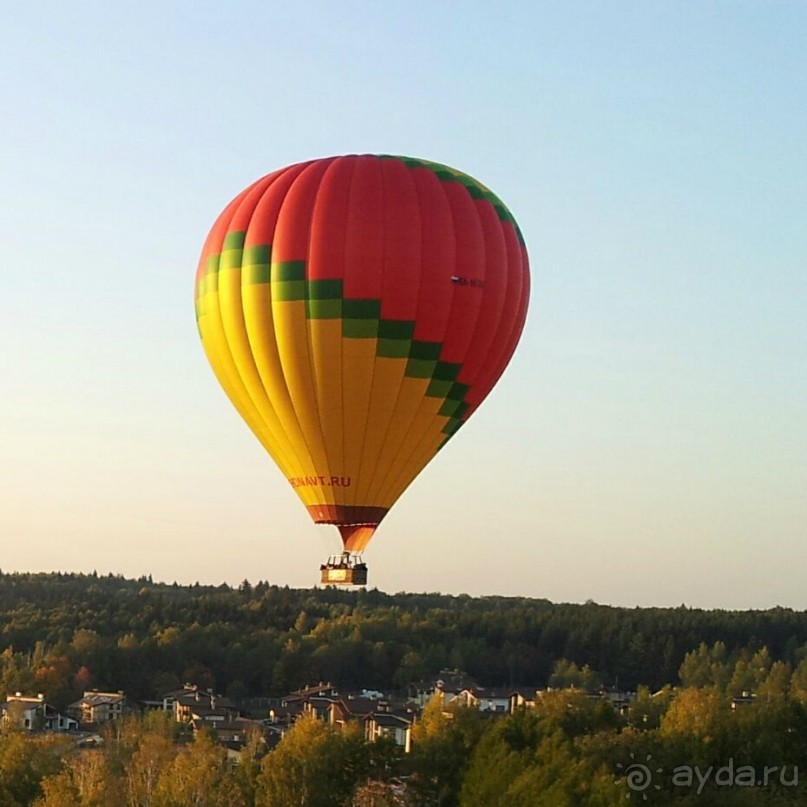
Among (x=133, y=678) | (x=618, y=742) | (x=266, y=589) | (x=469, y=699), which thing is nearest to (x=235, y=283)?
(x=618, y=742)

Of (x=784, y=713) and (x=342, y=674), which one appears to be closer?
(x=784, y=713)

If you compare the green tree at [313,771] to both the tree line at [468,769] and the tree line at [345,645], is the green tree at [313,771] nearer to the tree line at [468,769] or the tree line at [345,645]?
the tree line at [468,769]

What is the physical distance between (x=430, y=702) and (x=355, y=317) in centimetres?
3202

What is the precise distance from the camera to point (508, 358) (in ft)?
109

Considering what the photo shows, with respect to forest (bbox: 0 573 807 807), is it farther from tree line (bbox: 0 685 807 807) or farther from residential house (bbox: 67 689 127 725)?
residential house (bbox: 67 689 127 725)

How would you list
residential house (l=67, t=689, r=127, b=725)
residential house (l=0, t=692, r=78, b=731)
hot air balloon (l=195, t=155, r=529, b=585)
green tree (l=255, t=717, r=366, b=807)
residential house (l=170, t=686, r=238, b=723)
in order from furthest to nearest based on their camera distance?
1. residential house (l=67, t=689, r=127, b=725)
2. residential house (l=170, t=686, r=238, b=723)
3. residential house (l=0, t=692, r=78, b=731)
4. green tree (l=255, t=717, r=366, b=807)
5. hot air balloon (l=195, t=155, r=529, b=585)

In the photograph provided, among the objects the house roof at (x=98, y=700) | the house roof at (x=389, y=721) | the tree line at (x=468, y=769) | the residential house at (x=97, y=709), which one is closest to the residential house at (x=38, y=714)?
the residential house at (x=97, y=709)

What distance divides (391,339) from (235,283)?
10.2 ft

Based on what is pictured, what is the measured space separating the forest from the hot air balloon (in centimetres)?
700

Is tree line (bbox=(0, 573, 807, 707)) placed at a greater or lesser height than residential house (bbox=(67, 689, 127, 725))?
greater

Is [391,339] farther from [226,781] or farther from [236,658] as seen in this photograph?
[236,658]

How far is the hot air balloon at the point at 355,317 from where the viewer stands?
30.6 metres

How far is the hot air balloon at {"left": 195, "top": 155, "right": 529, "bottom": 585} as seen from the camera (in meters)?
30.6

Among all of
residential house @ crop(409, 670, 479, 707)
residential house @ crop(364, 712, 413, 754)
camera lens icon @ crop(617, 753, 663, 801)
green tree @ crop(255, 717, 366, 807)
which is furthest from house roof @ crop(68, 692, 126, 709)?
camera lens icon @ crop(617, 753, 663, 801)
